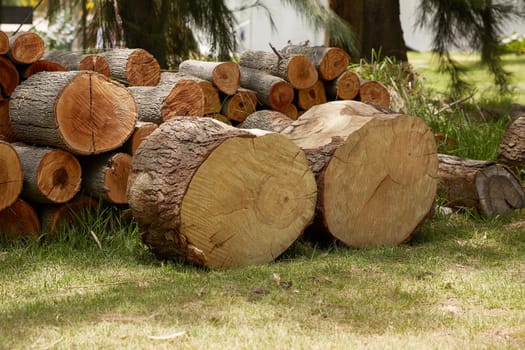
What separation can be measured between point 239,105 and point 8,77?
6.49 feet

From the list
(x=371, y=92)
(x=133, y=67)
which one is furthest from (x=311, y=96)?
(x=133, y=67)

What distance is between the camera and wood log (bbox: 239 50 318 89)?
24.6 feet

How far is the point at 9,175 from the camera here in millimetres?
5512

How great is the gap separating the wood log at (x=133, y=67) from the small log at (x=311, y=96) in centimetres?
136

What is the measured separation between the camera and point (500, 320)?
409 centimetres

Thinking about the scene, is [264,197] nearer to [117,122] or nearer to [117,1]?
[117,122]

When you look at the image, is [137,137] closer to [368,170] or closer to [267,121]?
[267,121]

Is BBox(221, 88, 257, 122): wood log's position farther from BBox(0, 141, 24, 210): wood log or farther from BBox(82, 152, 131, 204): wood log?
BBox(0, 141, 24, 210): wood log

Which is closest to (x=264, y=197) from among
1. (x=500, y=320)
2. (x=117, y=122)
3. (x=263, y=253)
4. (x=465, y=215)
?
(x=263, y=253)

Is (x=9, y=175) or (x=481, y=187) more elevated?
(x=9, y=175)

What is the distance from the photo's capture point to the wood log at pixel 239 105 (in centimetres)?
723

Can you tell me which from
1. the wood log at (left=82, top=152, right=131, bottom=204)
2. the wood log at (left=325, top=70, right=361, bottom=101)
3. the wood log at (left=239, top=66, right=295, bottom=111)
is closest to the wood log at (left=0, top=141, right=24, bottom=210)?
the wood log at (left=82, top=152, right=131, bottom=204)

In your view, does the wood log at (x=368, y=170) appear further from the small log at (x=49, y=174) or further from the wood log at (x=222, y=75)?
the small log at (x=49, y=174)

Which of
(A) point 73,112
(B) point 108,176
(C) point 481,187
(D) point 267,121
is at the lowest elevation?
(C) point 481,187
